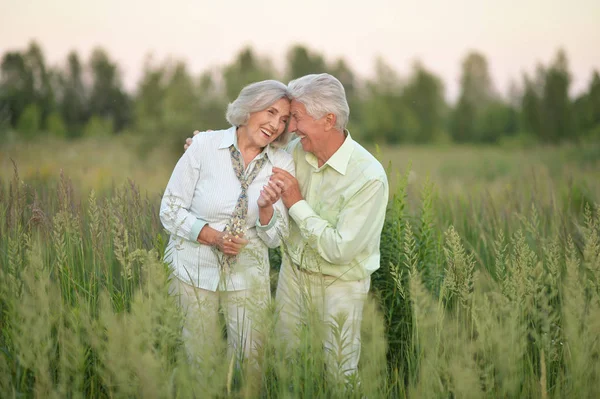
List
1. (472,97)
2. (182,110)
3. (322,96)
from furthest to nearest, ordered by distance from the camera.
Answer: (472,97) → (182,110) → (322,96)

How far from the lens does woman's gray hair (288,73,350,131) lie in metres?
3.71

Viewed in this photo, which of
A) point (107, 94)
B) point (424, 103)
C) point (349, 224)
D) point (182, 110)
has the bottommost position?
point (349, 224)

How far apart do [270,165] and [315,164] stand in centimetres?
31

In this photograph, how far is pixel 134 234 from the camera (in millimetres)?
3850

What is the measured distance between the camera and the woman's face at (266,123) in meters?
3.82

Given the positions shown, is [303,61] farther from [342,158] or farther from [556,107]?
[342,158]

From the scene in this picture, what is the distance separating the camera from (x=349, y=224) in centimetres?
360

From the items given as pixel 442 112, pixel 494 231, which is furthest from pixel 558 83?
pixel 494 231

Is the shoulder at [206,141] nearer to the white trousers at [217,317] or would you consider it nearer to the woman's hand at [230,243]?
the woman's hand at [230,243]

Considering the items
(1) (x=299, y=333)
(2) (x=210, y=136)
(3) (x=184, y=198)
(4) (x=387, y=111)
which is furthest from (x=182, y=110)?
(4) (x=387, y=111)

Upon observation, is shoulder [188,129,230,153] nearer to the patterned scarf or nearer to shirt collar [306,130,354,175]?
the patterned scarf

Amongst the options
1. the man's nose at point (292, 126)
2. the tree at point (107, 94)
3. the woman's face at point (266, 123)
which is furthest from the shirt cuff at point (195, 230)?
the tree at point (107, 94)

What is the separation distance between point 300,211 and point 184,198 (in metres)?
0.81

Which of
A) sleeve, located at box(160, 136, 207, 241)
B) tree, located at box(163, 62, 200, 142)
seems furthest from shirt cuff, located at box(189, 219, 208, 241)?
tree, located at box(163, 62, 200, 142)
